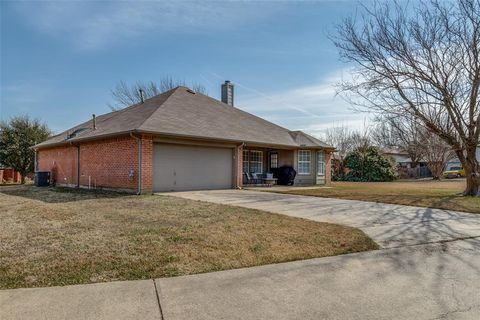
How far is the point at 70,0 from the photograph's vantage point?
10422 mm

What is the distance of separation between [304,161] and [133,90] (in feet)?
79.0

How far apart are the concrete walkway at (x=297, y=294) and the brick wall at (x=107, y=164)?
10014 millimetres

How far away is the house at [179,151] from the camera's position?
13859mm

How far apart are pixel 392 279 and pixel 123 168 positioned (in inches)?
480

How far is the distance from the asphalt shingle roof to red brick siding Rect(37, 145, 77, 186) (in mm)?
687

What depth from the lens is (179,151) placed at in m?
14.9

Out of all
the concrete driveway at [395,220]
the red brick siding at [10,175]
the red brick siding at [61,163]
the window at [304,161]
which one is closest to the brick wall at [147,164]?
the concrete driveway at [395,220]

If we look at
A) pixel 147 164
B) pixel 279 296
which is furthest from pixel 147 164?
pixel 279 296

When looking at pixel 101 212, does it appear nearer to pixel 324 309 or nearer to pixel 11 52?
pixel 324 309

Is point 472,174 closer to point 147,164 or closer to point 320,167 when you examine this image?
point 320,167

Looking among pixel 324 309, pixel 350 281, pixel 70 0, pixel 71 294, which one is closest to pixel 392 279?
pixel 350 281

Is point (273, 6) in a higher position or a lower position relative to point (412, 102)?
higher

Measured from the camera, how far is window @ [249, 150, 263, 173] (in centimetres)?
2086

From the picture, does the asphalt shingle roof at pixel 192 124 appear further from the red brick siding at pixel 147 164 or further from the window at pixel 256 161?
the window at pixel 256 161
